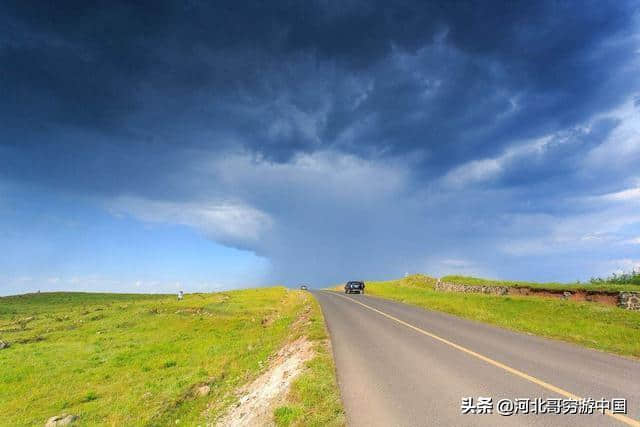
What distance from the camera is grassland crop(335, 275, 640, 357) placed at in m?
13.6

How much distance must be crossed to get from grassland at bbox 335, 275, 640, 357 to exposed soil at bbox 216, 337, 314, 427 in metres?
10.8

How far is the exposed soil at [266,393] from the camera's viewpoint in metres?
7.91

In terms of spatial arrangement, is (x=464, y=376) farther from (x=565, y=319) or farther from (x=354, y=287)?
(x=354, y=287)

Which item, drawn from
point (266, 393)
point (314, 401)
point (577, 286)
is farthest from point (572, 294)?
point (314, 401)

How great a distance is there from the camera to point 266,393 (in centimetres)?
938

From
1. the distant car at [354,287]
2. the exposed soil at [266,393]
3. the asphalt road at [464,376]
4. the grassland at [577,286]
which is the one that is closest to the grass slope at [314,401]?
the asphalt road at [464,376]

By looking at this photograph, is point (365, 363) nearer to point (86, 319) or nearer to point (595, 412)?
point (595, 412)

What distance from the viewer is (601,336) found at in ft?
47.9

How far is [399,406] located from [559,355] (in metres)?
7.25

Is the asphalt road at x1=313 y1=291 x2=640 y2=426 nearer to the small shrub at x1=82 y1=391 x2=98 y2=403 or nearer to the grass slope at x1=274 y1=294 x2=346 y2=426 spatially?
the grass slope at x1=274 y1=294 x2=346 y2=426

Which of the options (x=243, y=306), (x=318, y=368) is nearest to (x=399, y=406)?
(x=318, y=368)

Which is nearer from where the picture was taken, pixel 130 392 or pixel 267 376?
pixel 267 376

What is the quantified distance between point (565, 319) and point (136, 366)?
23095 mm

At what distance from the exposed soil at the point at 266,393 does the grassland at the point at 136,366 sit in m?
0.69
